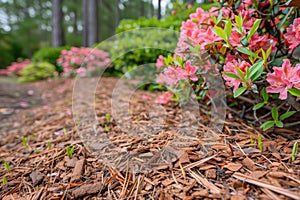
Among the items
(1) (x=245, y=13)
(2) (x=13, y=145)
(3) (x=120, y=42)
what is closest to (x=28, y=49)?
(3) (x=120, y=42)

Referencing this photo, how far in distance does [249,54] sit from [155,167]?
0.69 metres

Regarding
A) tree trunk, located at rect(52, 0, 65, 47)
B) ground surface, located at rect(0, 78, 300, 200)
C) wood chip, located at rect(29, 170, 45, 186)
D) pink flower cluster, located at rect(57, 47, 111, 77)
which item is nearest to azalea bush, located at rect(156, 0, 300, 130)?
ground surface, located at rect(0, 78, 300, 200)

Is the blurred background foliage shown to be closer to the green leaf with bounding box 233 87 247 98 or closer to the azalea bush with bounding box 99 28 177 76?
the azalea bush with bounding box 99 28 177 76

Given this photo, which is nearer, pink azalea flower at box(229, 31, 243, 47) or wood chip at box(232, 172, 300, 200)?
wood chip at box(232, 172, 300, 200)

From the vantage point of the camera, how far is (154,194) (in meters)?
0.82

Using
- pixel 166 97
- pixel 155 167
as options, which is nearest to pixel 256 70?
pixel 155 167

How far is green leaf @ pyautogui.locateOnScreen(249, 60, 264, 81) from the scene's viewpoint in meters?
0.87

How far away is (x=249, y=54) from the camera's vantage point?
2.96 ft

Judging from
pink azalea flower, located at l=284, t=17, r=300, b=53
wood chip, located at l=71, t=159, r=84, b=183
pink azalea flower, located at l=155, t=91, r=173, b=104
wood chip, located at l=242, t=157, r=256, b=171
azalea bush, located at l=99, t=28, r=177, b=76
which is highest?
azalea bush, located at l=99, t=28, r=177, b=76

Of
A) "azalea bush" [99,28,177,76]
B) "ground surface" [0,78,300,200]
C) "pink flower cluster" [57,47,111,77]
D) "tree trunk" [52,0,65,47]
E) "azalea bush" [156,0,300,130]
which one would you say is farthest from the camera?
"tree trunk" [52,0,65,47]

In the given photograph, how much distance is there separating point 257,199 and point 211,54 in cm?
83

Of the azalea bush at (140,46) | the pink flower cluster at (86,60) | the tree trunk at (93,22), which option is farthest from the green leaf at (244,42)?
the tree trunk at (93,22)

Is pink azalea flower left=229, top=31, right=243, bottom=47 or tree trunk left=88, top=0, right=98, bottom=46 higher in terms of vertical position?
tree trunk left=88, top=0, right=98, bottom=46

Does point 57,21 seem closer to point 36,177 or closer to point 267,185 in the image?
point 36,177
